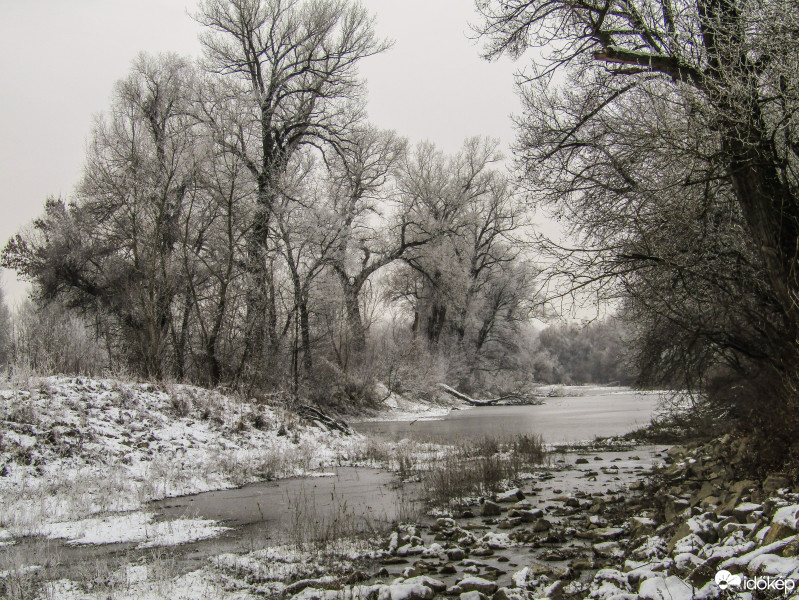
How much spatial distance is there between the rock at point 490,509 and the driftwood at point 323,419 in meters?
11.0

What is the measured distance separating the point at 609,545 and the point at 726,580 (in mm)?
1930

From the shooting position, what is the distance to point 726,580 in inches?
149

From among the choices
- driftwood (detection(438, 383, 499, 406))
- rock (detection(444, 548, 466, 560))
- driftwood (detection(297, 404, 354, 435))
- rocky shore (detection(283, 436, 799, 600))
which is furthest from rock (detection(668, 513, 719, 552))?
driftwood (detection(438, 383, 499, 406))

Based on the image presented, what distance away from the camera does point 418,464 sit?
12.5 metres

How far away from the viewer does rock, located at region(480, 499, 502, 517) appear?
25.6 ft

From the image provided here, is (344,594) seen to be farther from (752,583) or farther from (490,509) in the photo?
(490,509)

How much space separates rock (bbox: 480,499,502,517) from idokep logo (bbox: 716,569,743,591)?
4.14 meters

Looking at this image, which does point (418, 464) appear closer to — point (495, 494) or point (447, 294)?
point (495, 494)

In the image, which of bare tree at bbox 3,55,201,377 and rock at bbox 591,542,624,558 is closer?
rock at bbox 591,542,624,558

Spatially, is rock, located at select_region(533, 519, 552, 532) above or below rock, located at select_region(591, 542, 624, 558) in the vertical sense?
below

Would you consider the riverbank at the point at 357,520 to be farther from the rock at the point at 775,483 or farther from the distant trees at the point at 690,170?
the distant trees at the point at 690,170

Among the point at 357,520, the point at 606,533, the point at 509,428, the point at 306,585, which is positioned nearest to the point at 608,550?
the point at 606,533

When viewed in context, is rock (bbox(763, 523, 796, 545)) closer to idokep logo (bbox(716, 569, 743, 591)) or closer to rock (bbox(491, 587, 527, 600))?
idokep logo (bbox(716, 569, 743, 591))

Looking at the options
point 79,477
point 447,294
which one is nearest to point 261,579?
point 79,477
